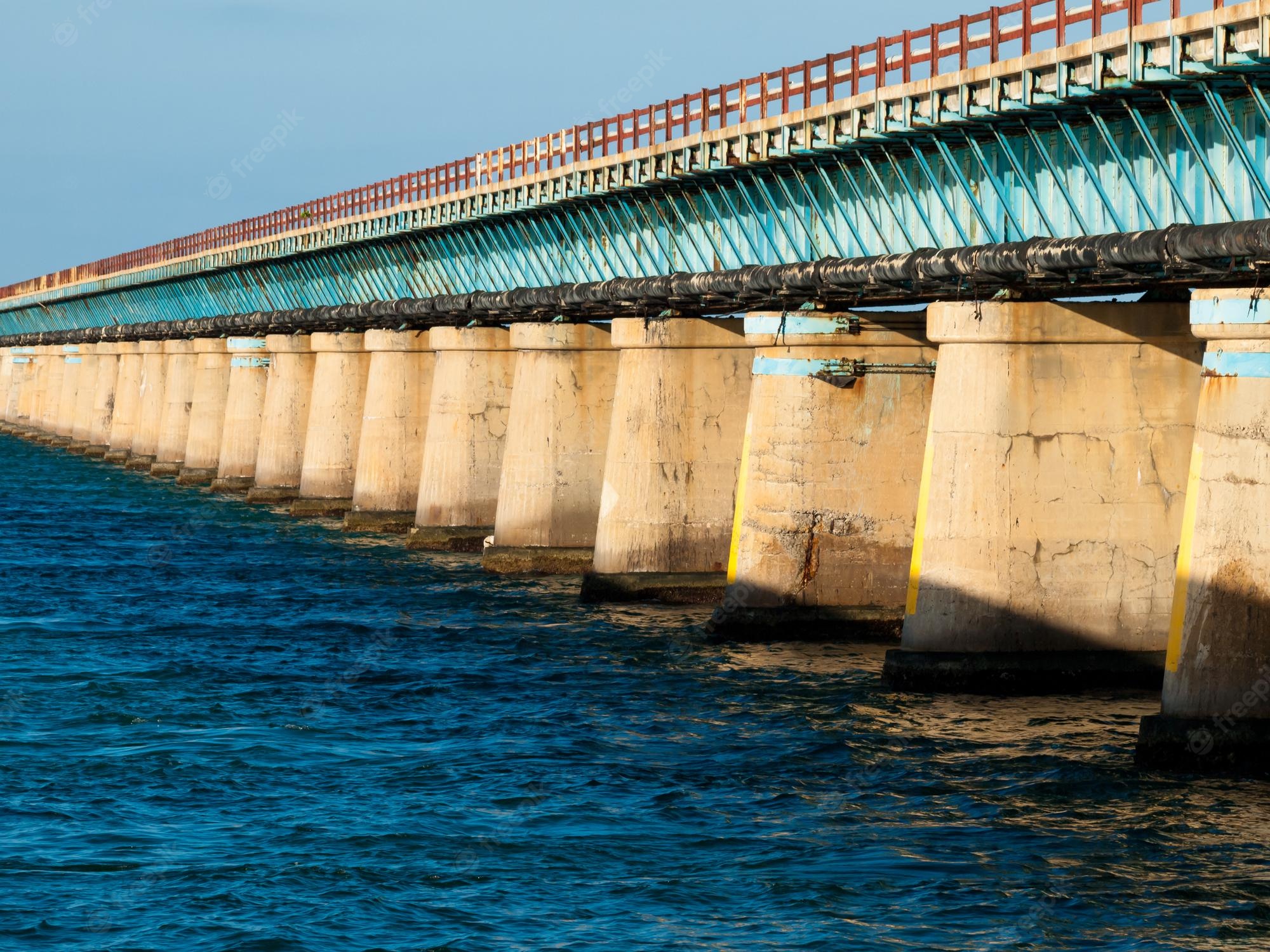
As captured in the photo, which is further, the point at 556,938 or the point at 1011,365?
the point at 1011,365

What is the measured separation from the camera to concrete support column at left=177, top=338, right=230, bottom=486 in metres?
70.8

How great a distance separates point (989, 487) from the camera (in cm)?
2495

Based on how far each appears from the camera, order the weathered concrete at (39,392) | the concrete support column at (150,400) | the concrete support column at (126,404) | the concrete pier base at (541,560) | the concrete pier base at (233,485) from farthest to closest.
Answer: the weathered concrete at (39,392)
the concrete support column at (126,404)
the concrete support column at (150,400)
the concrete pier base at (233,485)
the concrete pier base at (541,560)

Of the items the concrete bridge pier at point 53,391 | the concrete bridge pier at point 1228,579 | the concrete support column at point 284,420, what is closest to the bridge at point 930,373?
the concrete bridge pier at point 1228,579

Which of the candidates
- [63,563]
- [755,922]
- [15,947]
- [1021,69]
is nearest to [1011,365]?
[1021,69]

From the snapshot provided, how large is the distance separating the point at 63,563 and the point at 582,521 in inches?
478

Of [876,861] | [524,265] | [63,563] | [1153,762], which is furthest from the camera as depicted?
[524,265]

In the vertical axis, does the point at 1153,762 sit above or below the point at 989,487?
below

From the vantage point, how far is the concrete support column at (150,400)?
267 ft

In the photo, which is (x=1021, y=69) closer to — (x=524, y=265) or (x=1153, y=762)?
(x=1153, y=762)

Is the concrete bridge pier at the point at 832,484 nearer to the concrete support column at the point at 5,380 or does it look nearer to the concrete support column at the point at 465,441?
the concrete support column at the point at 465,441

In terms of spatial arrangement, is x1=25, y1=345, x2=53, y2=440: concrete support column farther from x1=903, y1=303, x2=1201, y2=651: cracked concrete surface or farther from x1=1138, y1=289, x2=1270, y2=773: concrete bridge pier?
x1=1138, y1=289, x2=1270, y2=773: concrete bridge pier

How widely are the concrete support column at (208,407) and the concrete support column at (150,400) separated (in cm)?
921

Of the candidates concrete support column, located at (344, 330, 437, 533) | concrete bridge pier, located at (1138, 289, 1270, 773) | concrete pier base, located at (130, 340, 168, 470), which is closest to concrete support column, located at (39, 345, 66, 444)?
concrete pier base, located at (130, 340, 168, 470)
